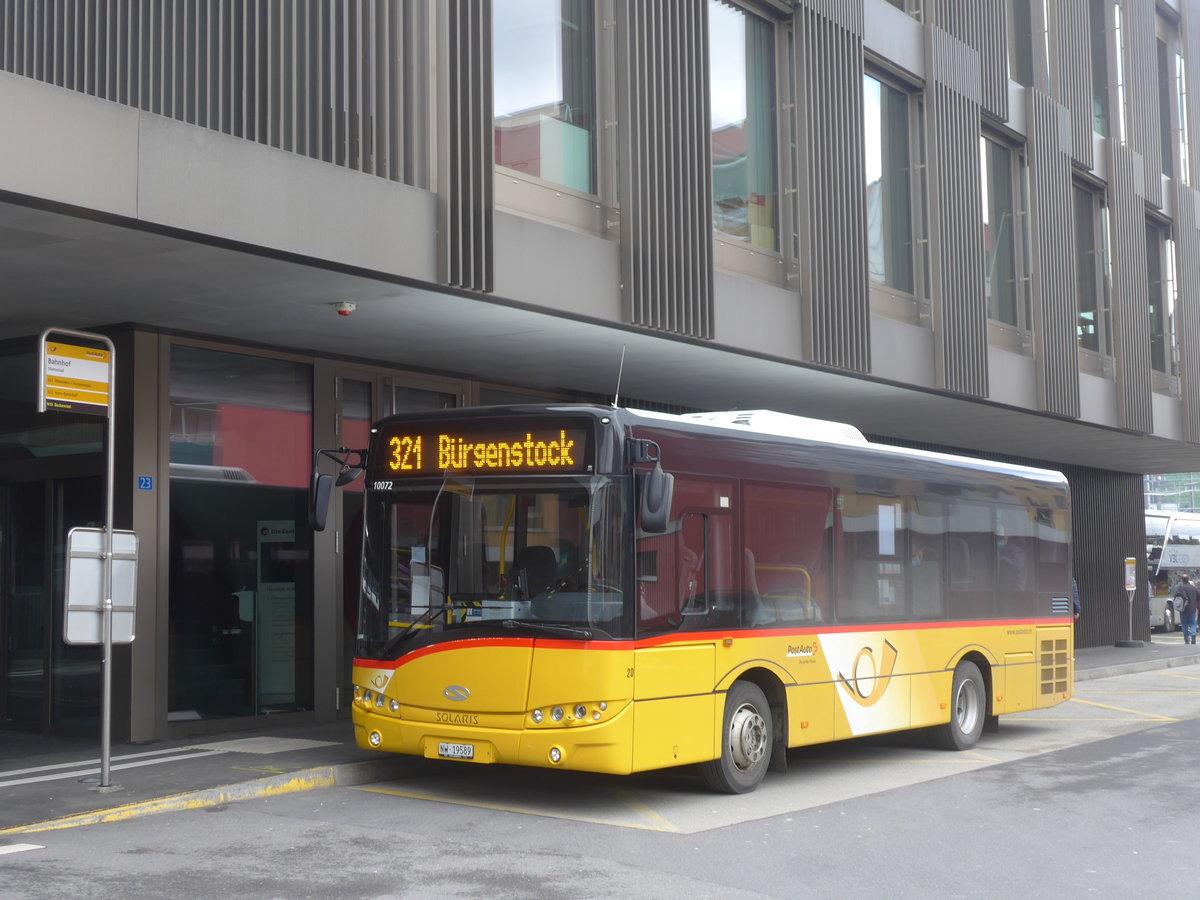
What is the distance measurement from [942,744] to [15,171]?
10.2 meters

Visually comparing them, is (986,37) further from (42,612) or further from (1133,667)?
(42,612)

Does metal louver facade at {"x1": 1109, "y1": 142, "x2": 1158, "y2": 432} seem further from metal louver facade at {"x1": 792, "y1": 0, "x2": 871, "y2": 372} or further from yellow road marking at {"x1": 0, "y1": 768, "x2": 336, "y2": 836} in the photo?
yellow road marking at {"x1": 0, "y1": 768, "x2": 336, "y2": 836}

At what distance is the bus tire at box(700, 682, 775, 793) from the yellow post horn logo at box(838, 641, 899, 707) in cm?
122

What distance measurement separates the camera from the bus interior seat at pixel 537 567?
994 cm

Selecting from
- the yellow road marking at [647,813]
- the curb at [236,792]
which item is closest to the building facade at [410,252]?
the curb at [236,792]

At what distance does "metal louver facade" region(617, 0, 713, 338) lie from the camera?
14398 mm

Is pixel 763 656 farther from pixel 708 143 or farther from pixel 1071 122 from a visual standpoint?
pixel 1071 122

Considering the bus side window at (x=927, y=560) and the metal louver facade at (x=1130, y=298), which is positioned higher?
the metal louver facade at (x=1130, y=298)

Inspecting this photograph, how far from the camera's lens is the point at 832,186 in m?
18.0

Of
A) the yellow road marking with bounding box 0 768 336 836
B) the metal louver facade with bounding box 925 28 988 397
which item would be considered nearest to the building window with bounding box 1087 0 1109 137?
the metal louver facade with bounding box 925 28 988 397

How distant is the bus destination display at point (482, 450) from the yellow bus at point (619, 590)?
16 millimetres

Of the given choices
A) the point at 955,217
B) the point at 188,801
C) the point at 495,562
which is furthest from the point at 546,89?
the point at 955,217

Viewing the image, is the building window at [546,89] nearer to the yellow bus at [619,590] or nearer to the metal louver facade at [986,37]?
the yellow bus at [619,590]

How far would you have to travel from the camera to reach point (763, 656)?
36.5ft
